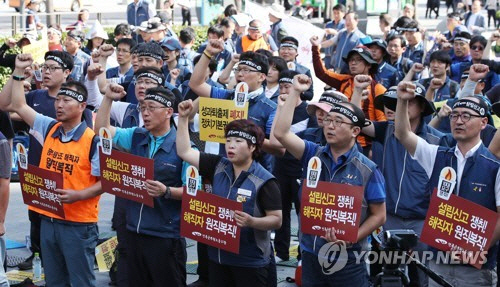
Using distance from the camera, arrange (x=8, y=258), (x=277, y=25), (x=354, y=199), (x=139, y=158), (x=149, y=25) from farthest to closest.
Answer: (x=277, y=25) < (x=149, y=25) < (x=8, y=258) < (x=139, y=158) < (x=354, y=199)

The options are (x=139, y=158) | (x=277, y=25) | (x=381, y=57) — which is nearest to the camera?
(x=139, y=158)

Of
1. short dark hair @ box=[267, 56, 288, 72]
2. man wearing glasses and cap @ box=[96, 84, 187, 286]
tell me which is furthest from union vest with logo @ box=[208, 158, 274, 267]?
short dark hair @ box=[267, 56, 288, 72]

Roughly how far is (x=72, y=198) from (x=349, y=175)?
225 centimetres

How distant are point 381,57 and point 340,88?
183 centimetres

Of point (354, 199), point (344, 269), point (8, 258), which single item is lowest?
point (8, 258)

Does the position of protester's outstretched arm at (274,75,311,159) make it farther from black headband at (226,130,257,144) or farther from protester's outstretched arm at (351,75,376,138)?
protester's outstretched arm at (351,75,376,138)

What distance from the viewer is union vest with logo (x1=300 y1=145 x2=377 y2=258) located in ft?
22.6

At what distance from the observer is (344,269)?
6.82m

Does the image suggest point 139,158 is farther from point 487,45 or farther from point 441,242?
point 487,45

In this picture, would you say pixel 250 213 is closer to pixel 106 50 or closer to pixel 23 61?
pixel 23 61

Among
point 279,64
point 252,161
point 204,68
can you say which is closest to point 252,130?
point 252,161

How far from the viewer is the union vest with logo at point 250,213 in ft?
23.2

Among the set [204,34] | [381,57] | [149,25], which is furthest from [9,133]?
[204,34]

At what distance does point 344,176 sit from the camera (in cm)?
694
